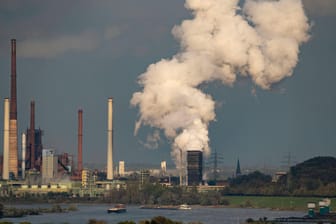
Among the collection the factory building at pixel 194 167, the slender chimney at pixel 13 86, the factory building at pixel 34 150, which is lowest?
the factory building at pixel 194 167

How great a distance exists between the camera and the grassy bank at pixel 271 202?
333 feet

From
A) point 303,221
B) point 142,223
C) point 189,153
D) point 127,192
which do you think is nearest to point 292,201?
point 189,153

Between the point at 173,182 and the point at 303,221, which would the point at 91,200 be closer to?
the point at 173,182

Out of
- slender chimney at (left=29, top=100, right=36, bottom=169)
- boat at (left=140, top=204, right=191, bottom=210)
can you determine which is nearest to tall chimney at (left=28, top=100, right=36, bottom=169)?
slender chimney at (left=29, top=100, right=36, bottom=169)

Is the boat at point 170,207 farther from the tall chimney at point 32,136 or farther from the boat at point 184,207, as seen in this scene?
the tall chimney at point 32,136

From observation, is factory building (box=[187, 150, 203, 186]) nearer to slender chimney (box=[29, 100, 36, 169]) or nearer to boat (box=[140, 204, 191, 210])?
boat (box=[140, 204, 191, 210])

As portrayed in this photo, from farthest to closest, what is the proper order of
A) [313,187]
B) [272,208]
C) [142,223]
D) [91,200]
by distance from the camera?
[91,200], [313,187], [272,208], [142,223]

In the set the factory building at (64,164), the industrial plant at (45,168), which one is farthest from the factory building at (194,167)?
the factory building at (64,164)

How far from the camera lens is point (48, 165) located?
121 meters

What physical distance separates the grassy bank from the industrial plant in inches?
216

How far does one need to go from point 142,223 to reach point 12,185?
69901 millimetres

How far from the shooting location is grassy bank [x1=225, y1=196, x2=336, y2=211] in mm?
101650

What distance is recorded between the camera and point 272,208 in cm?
10169

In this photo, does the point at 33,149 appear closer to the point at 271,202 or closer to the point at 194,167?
the point at 194,167
